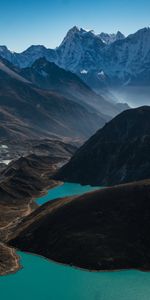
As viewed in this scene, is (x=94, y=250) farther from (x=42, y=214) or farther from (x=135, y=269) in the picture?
(x=42, y=214)

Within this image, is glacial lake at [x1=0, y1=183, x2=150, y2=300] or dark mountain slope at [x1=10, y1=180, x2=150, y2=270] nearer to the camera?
glacial lake at [x1=0, y1=183, x2=150, y2=300]

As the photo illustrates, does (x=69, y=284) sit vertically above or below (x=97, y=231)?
below

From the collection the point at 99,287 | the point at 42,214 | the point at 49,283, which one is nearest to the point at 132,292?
the point at 99,287

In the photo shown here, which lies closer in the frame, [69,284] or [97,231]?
[69,284]

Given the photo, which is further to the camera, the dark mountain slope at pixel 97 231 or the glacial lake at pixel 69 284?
the dark mountain slope at pixel 97 231
